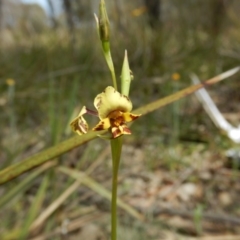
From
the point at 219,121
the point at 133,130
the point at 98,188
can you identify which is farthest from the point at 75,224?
the point at 219,121

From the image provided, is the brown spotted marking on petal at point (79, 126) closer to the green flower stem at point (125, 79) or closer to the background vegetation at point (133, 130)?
the green flower stem at point (125, 79)

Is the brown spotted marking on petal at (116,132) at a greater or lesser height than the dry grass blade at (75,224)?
lesser

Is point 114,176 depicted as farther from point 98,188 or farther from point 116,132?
point 98,188

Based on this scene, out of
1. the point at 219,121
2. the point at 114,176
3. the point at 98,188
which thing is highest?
the point at 219,121

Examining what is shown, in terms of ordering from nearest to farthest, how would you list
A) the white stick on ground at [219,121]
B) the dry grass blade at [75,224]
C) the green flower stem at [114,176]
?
the green flower stem at [114,176]
the dry grass blade at [75,224]
the white stick on ground at [219,121]

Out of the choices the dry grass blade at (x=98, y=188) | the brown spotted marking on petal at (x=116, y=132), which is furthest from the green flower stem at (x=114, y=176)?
the dry grass blade at (x=98, y=188)

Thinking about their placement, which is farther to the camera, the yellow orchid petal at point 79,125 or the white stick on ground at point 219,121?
the white stick on ground at point 219,121

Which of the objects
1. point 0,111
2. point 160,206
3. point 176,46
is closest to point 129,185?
point 160,206

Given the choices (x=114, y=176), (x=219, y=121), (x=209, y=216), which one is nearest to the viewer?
(x=114, y=176)
